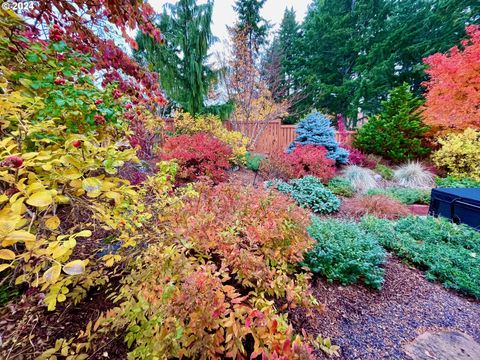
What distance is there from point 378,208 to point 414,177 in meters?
3.18

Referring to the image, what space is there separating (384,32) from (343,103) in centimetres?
537

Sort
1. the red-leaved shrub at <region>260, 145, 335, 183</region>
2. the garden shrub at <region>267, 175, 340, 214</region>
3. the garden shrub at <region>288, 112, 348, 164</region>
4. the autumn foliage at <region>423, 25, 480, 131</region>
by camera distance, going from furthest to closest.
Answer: the garden shrub at <region>288, 112, 348, 164</region> → the autumn foliage at <region>423, 25, 480, 131</region> → the red-leaved shrub at <region>260, 145, 335, 183</region> → the garden shrub at <region>267, 175, 340, 214</region>

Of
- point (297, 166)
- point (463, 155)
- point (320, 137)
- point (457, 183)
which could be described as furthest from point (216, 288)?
point (463, 155)

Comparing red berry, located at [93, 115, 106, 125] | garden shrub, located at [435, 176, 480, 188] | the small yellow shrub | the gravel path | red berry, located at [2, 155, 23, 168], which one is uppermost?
the small yellow shrub

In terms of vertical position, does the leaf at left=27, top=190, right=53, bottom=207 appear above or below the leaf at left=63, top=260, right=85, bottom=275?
above

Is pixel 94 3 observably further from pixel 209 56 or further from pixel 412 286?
pixel 209 56

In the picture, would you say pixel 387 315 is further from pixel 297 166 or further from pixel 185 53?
pixel 185 53

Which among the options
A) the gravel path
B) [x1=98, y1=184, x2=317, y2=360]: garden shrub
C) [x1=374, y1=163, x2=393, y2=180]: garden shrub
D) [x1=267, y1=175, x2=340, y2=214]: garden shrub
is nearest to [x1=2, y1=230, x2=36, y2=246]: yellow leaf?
[x1=98, y1=184, x2=317, y2=360]: garden shrub

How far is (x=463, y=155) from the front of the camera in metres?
6.13

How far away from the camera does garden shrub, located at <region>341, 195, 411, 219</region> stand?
4.17 m

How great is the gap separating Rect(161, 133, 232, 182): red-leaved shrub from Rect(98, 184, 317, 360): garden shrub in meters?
2.73

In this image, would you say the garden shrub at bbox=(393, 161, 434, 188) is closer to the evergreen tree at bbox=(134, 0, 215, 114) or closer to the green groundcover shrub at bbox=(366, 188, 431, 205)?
the green groundcover shrub at bbox=(366, 188, 431, 205)

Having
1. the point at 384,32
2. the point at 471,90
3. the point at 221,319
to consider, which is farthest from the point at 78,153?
the point at 384,32

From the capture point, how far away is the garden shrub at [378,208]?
4.17 m
